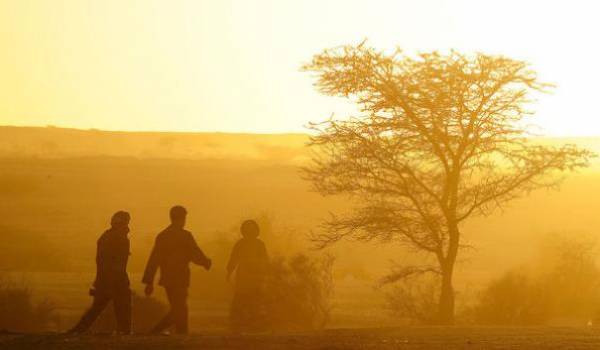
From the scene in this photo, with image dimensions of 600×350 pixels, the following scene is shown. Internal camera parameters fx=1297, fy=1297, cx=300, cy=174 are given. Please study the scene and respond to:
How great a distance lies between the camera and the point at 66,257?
212 feet

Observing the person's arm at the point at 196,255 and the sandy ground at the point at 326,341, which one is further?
the person's arm at the point at 196,255

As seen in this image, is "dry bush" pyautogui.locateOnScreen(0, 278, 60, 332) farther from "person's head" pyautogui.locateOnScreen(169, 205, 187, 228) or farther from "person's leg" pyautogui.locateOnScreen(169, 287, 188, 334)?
"person's head" pyautogui.locateOnScreen(169, 205, 187, 228)

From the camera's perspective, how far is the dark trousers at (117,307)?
65.3 feet

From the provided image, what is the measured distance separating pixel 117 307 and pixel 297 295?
445 inches

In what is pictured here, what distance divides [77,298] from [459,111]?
1987 centimetres

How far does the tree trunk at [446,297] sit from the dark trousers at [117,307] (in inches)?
484

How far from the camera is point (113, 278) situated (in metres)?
19.8

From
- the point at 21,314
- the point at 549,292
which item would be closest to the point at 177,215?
the point at 21,314

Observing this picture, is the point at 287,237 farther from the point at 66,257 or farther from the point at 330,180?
the point at 330,180

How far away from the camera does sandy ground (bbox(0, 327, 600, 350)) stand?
1717cm

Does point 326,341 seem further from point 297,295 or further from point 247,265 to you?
point 297,295

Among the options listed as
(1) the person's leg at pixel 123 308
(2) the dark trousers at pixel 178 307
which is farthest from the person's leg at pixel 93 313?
(2) the dark trousers at pixel 178 307

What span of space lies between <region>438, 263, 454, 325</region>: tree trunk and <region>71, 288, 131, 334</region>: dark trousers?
40.3 ft

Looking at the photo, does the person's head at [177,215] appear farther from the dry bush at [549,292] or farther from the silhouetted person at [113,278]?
the dry bush at [549,292]
